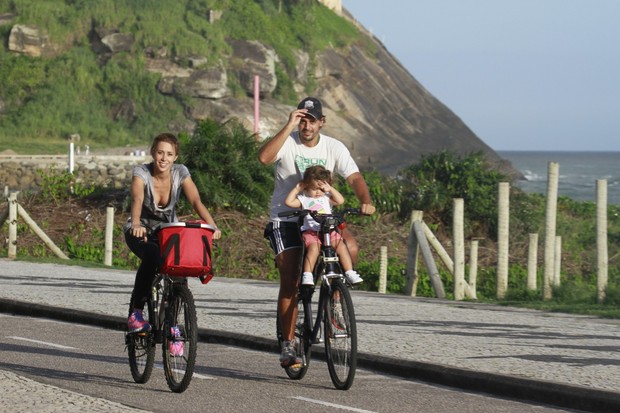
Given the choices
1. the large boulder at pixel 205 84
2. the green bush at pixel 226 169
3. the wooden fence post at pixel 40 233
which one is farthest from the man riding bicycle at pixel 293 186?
the large boulder at pixel 205 84

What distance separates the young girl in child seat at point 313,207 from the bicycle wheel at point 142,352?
3.68 ft

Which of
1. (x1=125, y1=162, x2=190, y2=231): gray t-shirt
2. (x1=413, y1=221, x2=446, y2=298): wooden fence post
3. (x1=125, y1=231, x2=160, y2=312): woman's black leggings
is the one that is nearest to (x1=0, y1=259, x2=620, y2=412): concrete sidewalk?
(x1=413, y1=221, x2=446, y2=298): wooden fence post

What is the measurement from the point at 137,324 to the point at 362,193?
5.93ft

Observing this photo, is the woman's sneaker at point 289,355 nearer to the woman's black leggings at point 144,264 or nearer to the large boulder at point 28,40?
the woman's black leggings at point 144,264

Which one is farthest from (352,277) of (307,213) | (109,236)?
(109,236)

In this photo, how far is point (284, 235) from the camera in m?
9.99

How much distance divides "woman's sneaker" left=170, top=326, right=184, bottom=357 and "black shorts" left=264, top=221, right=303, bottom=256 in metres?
0.97

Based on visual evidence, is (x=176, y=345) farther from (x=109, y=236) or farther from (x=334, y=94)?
(x=334, y=94)

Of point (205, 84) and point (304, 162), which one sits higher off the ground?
point (205, 84)

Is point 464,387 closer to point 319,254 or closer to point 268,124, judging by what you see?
point 319,254

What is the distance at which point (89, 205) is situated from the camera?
31.3 metres

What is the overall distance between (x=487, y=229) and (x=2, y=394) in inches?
953

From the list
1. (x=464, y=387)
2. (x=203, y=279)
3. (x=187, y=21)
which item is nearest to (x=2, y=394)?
(x=203, y=279)

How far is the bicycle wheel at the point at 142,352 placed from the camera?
32.5 ft
